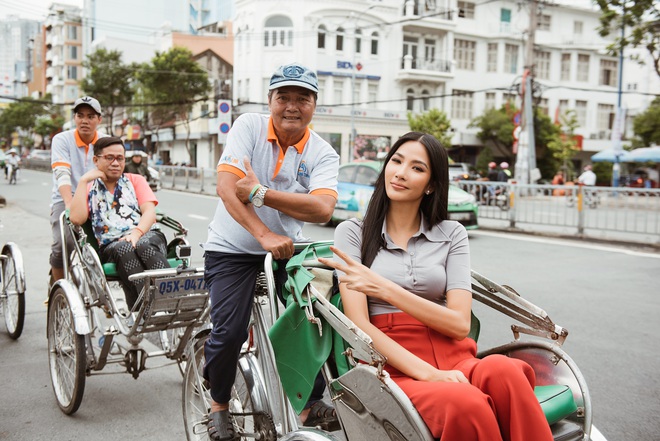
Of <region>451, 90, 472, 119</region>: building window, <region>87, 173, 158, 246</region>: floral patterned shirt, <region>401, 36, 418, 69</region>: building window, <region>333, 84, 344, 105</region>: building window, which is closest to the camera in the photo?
<region>87, 173, 158, 246</region>: floral patterned shirt

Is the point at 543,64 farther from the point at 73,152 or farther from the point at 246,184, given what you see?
the point at 246,184

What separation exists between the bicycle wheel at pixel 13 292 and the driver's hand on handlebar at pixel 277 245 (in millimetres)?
3480

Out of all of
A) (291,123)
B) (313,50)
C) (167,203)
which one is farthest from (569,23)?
(291,123)

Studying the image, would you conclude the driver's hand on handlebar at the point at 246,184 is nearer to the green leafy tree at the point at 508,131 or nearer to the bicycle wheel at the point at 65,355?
the bicycle wheel at the point at 65,355

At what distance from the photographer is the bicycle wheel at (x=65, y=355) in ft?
12.5

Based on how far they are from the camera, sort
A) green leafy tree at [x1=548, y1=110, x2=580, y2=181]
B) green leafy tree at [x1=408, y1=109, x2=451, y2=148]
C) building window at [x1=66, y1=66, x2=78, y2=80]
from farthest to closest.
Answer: building window at [x1=66, y1=66, x2=78, y2=80] < green leafy tree at [x1=408, y1=109, x2=451, y2=148] < green leafy tree at [x1=548, y1=110, x2=580, y2=181]

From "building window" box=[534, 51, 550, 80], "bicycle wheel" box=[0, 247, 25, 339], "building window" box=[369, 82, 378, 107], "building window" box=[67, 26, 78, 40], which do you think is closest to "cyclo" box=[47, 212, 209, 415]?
"bicycle wheel" box=[0, 247, 25, 339]

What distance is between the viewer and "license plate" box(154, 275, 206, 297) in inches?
142

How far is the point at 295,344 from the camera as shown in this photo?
8.30ft

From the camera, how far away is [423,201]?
9.00ft

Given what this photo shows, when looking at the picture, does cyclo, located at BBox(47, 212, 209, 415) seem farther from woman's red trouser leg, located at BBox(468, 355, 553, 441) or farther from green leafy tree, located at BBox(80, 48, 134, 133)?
green leafy tree, located at BBox(80, 48, 134, 133)

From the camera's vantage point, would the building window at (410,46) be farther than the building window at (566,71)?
No

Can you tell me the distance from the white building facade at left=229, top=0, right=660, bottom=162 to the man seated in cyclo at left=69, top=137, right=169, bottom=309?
113 ft

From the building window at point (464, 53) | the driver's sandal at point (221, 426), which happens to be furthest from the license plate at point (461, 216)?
the building window at point (464, 53)
